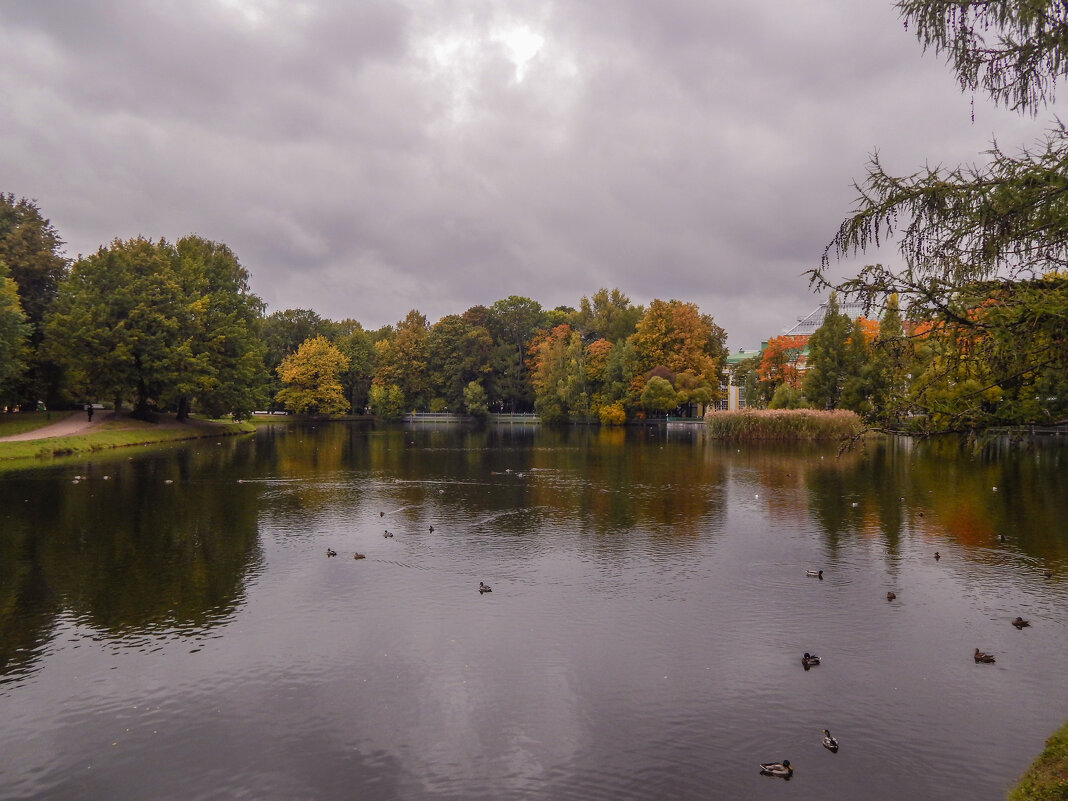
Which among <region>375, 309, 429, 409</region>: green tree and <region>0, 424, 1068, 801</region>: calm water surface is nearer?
<region>0, 424, 1068, 801</region>: calm water surface

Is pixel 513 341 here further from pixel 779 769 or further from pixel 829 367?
pixel 779 769

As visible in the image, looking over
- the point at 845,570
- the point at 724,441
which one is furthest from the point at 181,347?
the point at 845,570

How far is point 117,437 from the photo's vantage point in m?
51.4

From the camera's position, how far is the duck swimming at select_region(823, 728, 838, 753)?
8.82 meters

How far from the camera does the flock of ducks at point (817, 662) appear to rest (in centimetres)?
829

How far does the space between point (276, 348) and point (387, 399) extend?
62.2 feet

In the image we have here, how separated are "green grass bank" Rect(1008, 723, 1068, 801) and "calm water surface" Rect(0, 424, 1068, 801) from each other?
0.39 metres

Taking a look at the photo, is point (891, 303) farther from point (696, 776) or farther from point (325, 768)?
point (325, 768)

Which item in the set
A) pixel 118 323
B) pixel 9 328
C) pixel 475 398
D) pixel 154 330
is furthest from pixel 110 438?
pixel 475 398

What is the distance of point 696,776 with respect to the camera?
329 inches

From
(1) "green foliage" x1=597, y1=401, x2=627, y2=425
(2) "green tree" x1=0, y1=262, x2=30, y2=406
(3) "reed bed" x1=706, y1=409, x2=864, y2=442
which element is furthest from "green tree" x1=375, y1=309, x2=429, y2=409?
(2) "green tree" x1=0, y1=262, x2=30, y2=406

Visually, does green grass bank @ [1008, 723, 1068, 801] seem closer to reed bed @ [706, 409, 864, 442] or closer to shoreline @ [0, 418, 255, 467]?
shoreline @ [0, 418, 255, 467]

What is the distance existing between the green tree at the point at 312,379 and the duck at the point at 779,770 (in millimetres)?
98412

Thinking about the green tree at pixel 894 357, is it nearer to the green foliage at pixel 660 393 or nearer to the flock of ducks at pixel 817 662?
the flock of ducks at pixel 817 662
